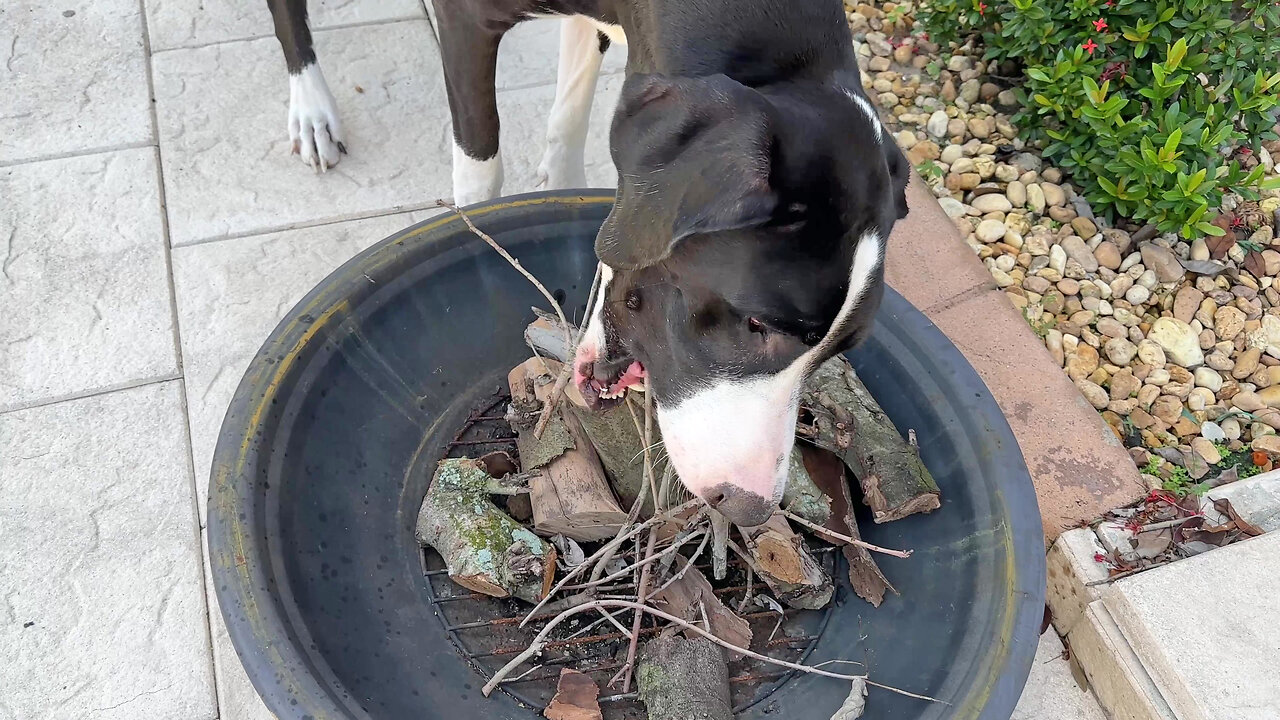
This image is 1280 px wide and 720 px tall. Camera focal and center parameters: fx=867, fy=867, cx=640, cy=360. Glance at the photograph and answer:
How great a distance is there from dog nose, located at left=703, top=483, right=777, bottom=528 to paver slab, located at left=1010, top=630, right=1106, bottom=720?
0.91m

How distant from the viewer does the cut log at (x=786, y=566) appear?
5.34 ft

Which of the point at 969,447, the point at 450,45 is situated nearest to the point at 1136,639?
the point at 969,447

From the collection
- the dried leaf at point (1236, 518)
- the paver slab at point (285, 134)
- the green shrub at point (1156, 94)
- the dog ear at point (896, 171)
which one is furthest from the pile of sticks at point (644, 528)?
the green shrub at point (1156, 94)

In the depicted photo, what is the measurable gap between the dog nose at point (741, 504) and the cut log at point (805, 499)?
0.32m

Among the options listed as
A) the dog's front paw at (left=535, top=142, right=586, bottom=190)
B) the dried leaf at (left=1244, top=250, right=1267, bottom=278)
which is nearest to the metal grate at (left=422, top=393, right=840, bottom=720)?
the dog's front paw at (left=535, top=142, right=586, bottom=190)

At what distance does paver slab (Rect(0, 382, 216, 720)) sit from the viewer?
6.16ft

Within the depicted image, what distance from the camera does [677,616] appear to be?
1700mm

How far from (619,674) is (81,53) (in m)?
2.97

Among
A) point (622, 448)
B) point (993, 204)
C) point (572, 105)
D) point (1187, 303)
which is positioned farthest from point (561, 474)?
point (1187, 303)

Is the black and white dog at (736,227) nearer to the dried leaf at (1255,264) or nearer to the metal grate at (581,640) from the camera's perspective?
the metal grate at (581,640)

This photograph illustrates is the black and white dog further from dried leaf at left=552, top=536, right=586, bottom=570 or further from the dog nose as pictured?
dried leaf at left=552, top=536, right=586, bottom=570

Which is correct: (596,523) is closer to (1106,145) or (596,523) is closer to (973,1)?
(1106,145)

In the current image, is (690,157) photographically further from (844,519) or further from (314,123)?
(314,123)

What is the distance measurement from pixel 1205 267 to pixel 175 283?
120 inches
